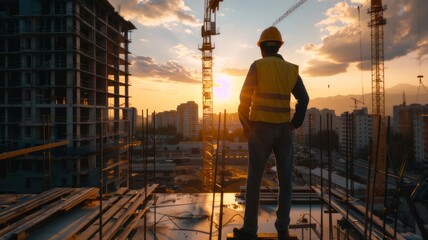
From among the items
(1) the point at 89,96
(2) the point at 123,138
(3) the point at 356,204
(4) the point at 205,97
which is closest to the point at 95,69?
(1) the point at 89,96

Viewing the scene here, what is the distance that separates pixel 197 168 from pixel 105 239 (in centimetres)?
3872

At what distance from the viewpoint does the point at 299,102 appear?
2.96 metres

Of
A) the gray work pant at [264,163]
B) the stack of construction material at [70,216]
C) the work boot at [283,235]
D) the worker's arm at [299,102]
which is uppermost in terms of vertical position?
the worker's arm at [299,102]

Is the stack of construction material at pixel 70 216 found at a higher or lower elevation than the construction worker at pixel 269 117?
lower

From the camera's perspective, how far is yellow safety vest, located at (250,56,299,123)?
2820mm

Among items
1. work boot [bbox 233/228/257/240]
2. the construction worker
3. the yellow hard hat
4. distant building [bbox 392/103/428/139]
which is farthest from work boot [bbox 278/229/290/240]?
distant building [bbox 392/103/428/139]

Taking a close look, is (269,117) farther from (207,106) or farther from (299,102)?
(207,106)

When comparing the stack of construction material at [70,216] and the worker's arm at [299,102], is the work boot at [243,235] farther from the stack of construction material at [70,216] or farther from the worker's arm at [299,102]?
the stack of construction material at [70,216]

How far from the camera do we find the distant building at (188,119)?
7906 centimetres

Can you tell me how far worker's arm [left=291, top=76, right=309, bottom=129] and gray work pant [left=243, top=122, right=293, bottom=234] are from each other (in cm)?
9

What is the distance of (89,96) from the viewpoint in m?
24.0

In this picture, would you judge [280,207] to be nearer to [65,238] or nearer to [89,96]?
[65,238]

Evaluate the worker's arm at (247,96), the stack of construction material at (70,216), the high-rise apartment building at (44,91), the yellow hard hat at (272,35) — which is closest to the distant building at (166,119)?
the high-rise apartment building at (44,91)

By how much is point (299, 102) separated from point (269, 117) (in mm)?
396
